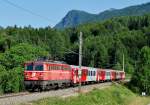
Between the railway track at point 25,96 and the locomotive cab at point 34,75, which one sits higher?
the locomotive cab at point 34,75

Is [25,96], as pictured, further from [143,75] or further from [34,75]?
[143,75]

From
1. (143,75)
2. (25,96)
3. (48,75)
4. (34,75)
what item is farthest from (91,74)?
(25,96)

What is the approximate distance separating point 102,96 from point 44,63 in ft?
24.4

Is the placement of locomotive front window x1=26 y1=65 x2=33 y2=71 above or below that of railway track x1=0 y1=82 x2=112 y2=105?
above

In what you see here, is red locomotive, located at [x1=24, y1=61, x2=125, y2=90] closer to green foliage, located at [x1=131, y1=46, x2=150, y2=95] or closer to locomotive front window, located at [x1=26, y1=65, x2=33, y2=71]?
locomotive front window, located at [x1=26, y1=65, x2=33, y2=71]

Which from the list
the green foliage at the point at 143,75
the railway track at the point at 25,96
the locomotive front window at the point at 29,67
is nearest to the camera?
the railway track at the point at 25,96

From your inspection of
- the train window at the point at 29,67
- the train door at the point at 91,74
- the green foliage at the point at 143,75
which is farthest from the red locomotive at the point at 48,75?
the green foliage at the point at 143,75

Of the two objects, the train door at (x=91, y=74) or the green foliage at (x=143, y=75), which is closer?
the train door at (x=91, y=74)

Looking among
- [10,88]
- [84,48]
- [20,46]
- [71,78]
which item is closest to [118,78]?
[20,46]

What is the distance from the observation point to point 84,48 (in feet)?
620

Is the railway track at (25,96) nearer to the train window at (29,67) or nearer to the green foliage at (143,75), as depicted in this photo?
the train window at (29,67)

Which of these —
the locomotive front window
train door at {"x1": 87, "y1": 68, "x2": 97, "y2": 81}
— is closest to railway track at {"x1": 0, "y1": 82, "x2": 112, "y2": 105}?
the locomotive front window

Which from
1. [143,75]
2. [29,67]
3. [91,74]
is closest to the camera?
[29,67]

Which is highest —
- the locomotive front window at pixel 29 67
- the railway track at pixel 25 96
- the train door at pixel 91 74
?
the locomotive front window at pixel 29 67
